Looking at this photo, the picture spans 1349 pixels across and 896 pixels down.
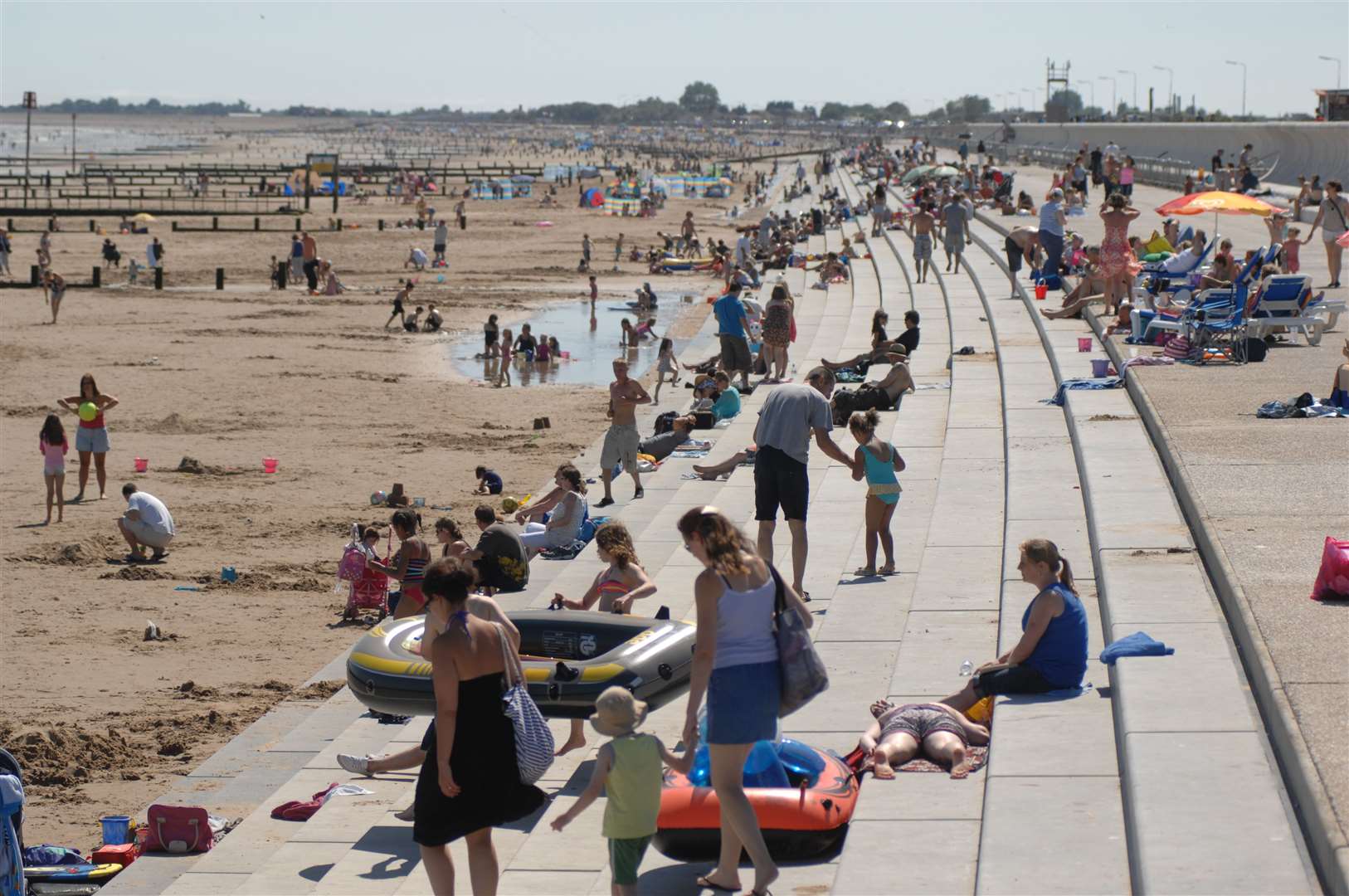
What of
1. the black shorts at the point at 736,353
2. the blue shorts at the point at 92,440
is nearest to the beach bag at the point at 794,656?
the blue shorts at the point at 92,440

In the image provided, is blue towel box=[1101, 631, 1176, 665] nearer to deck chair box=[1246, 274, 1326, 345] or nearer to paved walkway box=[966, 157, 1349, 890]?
paved walkway box=[966, 157, 1349, 890]

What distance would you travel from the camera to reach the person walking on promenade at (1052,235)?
22391 mm

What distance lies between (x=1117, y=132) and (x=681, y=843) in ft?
204

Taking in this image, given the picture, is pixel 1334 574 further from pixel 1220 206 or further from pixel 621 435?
pixel 1220 206

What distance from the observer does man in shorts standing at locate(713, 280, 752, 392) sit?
18641mm

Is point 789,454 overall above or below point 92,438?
above

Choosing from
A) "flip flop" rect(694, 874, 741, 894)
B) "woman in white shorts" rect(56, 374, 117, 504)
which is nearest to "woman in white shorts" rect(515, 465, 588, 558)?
"woman in white shorts" rect(56, 374, 117, 504)

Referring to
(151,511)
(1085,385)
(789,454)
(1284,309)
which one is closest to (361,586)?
(151,511)

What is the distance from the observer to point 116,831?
26.7 ft

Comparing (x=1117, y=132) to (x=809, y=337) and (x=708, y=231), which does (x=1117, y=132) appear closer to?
(x=708, y=231)

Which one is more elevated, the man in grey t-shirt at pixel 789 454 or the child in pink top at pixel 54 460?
the man in grey t-shirt at pixel 789 454

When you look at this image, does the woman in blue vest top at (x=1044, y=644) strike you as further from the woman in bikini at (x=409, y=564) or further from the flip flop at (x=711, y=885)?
the woman in bikini at (x=409, y=564)

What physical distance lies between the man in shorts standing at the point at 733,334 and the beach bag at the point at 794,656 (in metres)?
13.1

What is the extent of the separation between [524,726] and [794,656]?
99cm
